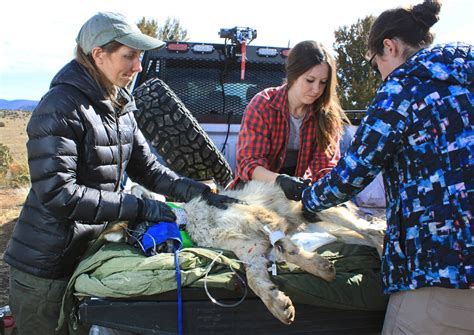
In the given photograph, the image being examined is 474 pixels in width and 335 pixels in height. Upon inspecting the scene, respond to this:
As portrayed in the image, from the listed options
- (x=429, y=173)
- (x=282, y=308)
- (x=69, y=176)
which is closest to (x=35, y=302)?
(x=69, y=176)

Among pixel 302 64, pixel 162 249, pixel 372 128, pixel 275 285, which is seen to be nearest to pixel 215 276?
pixel 275 285

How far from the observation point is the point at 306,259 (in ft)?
8.57

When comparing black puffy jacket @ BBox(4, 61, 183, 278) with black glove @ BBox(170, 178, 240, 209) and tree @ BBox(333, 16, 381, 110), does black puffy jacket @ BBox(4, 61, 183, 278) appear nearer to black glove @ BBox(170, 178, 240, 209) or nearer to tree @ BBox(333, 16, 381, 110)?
black glove @ BBox(170, 178, 240, 209)

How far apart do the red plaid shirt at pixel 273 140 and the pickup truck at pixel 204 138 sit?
1.81 ft

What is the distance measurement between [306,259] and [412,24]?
4.31 ft

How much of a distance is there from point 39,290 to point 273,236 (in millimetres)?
1389

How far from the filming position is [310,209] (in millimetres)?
2650

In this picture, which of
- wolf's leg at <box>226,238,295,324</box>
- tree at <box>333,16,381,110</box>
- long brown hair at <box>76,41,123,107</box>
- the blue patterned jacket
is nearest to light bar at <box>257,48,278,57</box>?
long brown hair at <box>76,41,123,107</box>

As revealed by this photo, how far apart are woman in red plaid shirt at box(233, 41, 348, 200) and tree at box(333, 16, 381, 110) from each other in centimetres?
938

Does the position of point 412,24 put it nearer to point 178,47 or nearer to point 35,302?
point 35,302

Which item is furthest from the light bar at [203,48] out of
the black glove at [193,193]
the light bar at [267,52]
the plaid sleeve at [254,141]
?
the black glove at [193,193]

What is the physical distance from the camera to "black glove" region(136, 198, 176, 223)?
287 centimetres

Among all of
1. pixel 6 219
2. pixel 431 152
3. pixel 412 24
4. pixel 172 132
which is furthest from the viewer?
pixel 6 219

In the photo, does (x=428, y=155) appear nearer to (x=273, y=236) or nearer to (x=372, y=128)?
(x=372, y=128)
